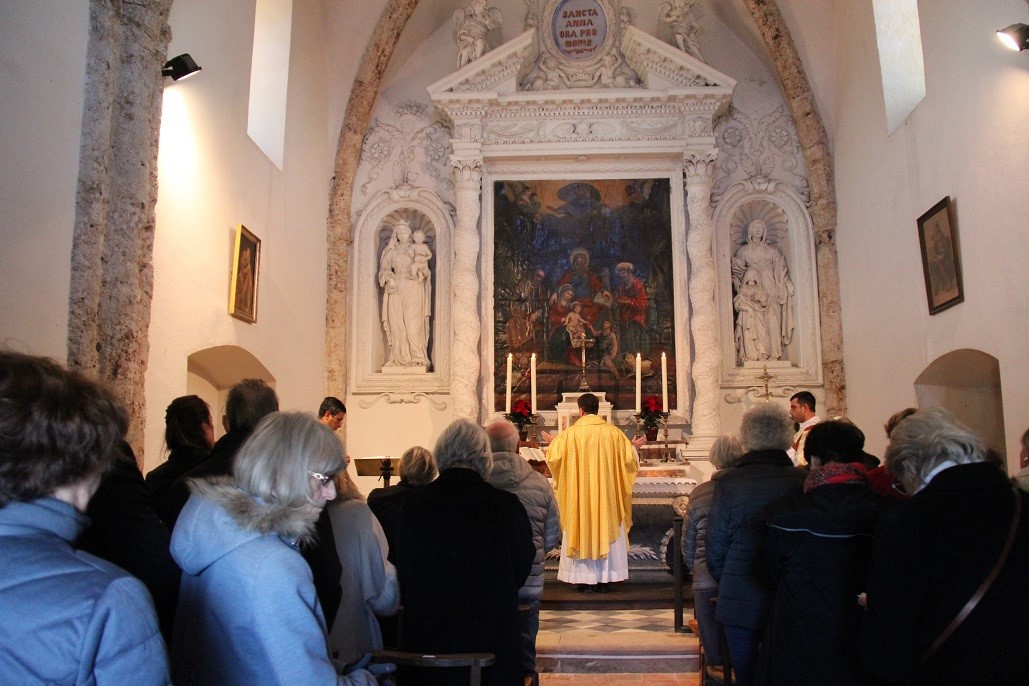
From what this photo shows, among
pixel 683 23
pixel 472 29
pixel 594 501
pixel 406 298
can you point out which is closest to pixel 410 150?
pixel 472 29

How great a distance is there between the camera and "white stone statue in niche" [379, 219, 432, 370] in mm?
11633

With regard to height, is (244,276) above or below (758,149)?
below

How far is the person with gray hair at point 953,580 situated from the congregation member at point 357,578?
1644 millimetres

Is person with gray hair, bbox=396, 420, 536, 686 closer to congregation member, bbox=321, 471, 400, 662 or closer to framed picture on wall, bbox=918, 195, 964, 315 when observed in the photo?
congregation member, bbox=321, 471, 400, 662

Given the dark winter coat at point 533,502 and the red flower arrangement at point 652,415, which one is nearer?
the dark winter coat at point 533,502

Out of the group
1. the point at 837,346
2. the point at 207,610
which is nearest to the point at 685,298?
the point at 837,346

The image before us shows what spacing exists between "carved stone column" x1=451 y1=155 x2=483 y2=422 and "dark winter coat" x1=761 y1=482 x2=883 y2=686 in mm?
7736

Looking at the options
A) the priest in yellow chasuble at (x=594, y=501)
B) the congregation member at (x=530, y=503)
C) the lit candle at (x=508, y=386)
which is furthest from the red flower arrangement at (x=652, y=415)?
the congregation member at (x=530, y=503)

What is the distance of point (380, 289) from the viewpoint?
38.8ft

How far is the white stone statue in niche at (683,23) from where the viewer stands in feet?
37.5

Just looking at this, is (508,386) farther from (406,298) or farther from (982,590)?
(982,590)

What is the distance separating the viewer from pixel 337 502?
3.24m

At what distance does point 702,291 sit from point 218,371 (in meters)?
5.75

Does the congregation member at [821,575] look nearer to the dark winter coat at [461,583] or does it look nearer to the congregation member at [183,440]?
the dark winter coat at [461,583]
